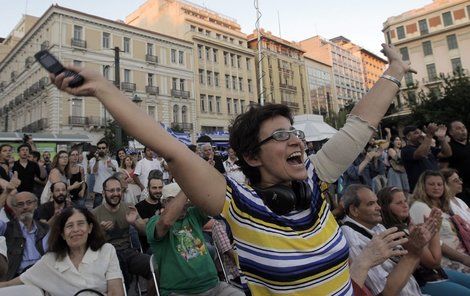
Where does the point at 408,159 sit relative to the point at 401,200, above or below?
above

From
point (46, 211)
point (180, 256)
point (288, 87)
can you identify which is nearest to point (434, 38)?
point (288, 87)

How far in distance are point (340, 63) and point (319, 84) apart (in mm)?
10434

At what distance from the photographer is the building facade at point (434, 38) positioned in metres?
46.3

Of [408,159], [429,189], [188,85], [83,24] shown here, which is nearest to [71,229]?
[429,189]

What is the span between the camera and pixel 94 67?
105 feet

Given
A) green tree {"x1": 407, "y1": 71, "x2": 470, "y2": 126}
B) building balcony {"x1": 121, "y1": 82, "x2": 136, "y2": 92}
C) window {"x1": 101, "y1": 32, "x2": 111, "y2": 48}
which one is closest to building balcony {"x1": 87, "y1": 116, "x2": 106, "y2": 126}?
building balcony {"x1": 121, "y1": 82, "x2": 136, "y2": 92}

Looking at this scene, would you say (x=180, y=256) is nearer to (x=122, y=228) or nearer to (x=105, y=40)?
(x=122, y=228)

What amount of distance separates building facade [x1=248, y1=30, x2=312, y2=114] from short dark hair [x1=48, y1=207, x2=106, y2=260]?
43.6m

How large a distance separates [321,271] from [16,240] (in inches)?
171

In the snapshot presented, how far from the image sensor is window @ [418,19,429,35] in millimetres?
48312

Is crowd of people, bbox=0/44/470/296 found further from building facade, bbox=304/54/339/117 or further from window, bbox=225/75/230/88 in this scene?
building facade, bbox=304/54/339/117

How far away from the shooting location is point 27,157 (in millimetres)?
6953

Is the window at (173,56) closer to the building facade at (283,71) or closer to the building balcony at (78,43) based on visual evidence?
the building balcony at (78,43)

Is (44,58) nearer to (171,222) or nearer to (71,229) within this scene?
(171,222)
